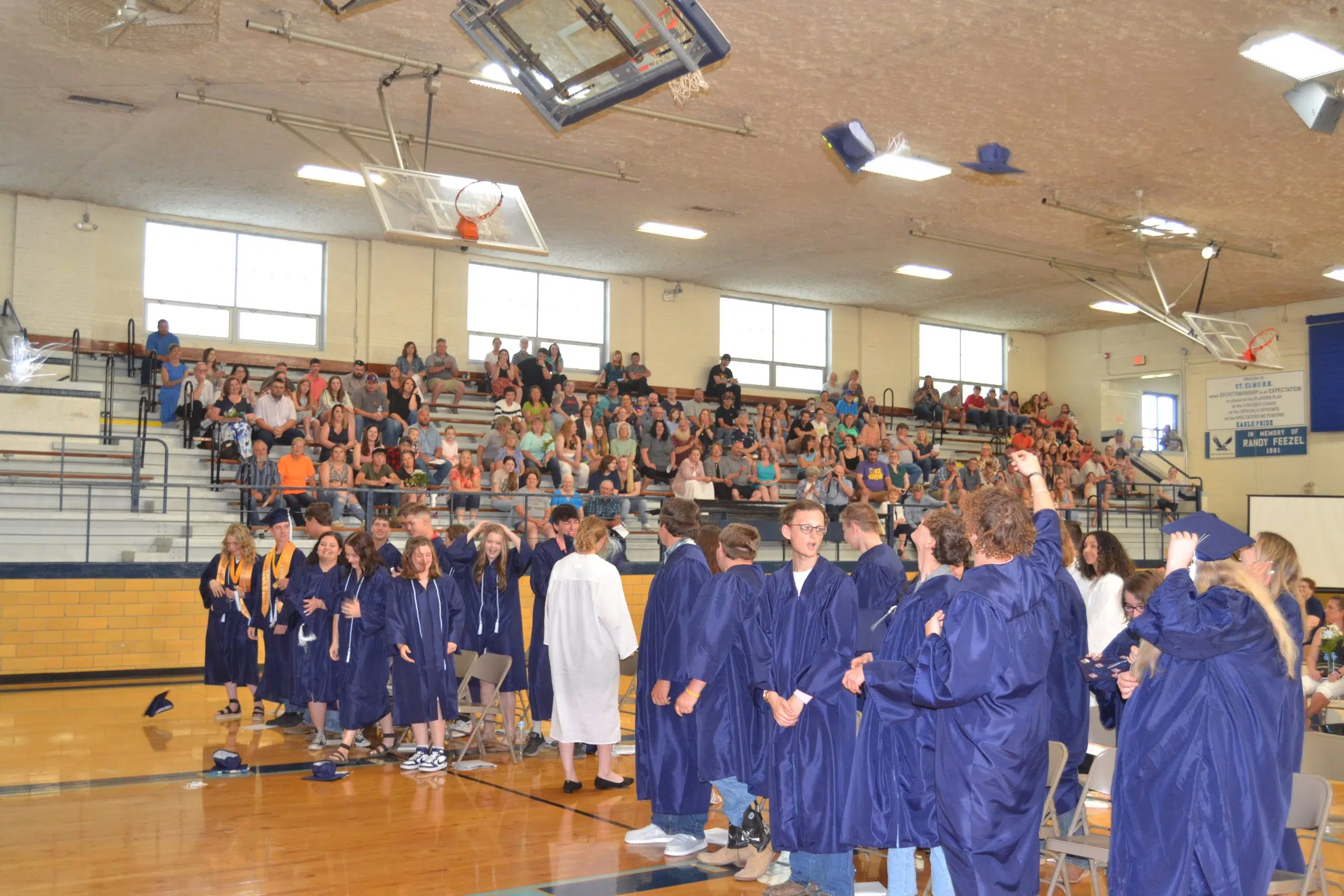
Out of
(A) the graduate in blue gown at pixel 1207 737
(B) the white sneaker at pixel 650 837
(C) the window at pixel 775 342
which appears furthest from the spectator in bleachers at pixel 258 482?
(A) the graduate in blue gown at pixel 1207 737

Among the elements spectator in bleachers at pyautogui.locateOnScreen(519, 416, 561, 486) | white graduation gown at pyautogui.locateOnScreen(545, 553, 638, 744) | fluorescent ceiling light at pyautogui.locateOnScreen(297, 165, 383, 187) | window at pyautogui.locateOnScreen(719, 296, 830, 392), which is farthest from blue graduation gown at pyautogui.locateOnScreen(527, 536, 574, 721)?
window at pyautogui.locateOnScreen(719, 296, 830, 392)

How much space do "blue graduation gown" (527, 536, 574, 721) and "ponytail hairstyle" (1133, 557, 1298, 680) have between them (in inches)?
202

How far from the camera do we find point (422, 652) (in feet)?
25.5

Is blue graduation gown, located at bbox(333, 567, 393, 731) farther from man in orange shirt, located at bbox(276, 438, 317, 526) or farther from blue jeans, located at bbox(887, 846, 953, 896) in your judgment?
man in orange shirt, located at bbox(276, 438, 317, 526)

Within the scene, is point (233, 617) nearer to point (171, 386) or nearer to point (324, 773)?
point (324, 773)

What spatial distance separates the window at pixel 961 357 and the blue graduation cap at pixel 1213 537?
63.8 feet

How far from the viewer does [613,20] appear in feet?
18.7

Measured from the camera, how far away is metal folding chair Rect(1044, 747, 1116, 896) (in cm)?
442

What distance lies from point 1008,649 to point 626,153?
1004 cm

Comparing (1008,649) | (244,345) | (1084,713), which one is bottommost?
(1084,713)

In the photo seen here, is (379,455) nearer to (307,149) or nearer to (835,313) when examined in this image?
(307,149)

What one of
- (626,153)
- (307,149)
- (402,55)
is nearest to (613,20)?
(402,55)

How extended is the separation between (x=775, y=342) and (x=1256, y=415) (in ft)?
30.8

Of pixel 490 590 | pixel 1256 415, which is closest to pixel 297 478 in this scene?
pixel 490 590
